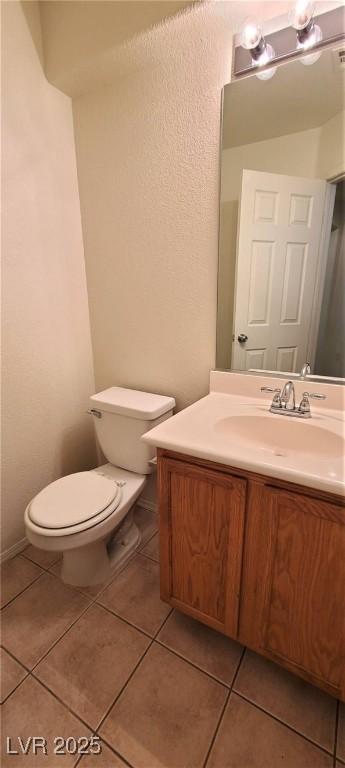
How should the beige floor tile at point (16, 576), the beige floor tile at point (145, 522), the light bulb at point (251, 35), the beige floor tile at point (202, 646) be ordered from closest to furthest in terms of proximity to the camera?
the light bulb at point (251, 35)
the beige floor tile at point (202, 646)
the beige floor tile at point (16, 576)
the beige floor tile at point (145, 522)

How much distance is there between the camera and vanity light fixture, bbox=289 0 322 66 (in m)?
0.88

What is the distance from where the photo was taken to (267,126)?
1074 mm

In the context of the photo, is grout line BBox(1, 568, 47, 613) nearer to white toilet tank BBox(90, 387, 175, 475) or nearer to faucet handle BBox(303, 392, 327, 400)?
white toilet tank BBox(90, 387, 175, 475)

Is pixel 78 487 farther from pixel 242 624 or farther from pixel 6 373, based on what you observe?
pixel 242 624

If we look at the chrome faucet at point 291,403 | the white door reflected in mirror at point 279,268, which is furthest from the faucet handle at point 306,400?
the white door reflected in mirror at point 279,268

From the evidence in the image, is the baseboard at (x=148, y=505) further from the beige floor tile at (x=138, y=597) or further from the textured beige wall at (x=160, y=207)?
the textured beige wall at (x=160, y=207)

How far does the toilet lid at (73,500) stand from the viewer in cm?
113

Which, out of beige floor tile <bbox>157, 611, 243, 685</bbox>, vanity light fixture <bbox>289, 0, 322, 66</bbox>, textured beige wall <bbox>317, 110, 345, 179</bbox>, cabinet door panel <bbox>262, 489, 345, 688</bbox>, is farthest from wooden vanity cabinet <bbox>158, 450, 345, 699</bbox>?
vanity light fixture <bbox>289, 0, 322, 66</bbox>

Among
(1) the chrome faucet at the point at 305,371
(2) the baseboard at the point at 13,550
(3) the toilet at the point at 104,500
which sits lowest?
(2) the baseboard at the point at 13,550

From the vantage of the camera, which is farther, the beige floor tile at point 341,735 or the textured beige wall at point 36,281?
the textured beige wall at point 36,281

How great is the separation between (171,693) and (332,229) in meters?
1.59

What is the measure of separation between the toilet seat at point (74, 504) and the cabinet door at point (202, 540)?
29 centimetres

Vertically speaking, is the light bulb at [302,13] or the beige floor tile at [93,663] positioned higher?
the light bulb at [302,13]

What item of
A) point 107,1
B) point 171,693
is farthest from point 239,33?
point 171,693
